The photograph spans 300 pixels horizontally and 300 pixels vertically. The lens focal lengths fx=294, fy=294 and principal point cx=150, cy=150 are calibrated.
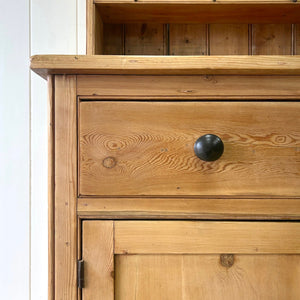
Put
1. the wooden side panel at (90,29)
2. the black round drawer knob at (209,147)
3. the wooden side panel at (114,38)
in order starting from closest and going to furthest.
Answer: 1. the black round drawer knob at (209,147)
2. the wooden side panel at (90,29)
3. the wooden side panel at (114,38)

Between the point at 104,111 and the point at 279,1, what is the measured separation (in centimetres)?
55

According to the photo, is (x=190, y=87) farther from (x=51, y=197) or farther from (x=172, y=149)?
(x=51, y=197)

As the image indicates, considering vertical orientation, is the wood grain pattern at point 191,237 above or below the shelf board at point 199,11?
below

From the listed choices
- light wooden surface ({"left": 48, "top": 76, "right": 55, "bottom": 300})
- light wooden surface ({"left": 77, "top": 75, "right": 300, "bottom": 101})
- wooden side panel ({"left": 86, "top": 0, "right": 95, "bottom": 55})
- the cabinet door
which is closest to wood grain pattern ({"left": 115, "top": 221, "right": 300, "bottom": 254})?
the cabinet door

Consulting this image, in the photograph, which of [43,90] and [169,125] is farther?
[43,90]

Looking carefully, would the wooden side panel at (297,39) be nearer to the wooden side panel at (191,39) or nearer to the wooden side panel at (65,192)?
the wooden side panel at (191,39)

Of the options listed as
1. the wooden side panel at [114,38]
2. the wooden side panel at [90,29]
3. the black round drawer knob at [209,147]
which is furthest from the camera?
the wooden side panel at [114,38]

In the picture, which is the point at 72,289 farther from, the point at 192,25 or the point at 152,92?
the point at 192,25

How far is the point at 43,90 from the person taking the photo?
3.00 ft

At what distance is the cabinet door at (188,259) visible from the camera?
1.62 feet

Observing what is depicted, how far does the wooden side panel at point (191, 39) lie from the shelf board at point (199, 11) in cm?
3

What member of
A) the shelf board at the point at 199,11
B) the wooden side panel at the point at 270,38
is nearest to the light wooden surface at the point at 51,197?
the shelf board at the point at 199,11

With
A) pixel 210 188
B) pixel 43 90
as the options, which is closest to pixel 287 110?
pixel 210 188

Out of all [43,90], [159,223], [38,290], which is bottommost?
[38,290]
